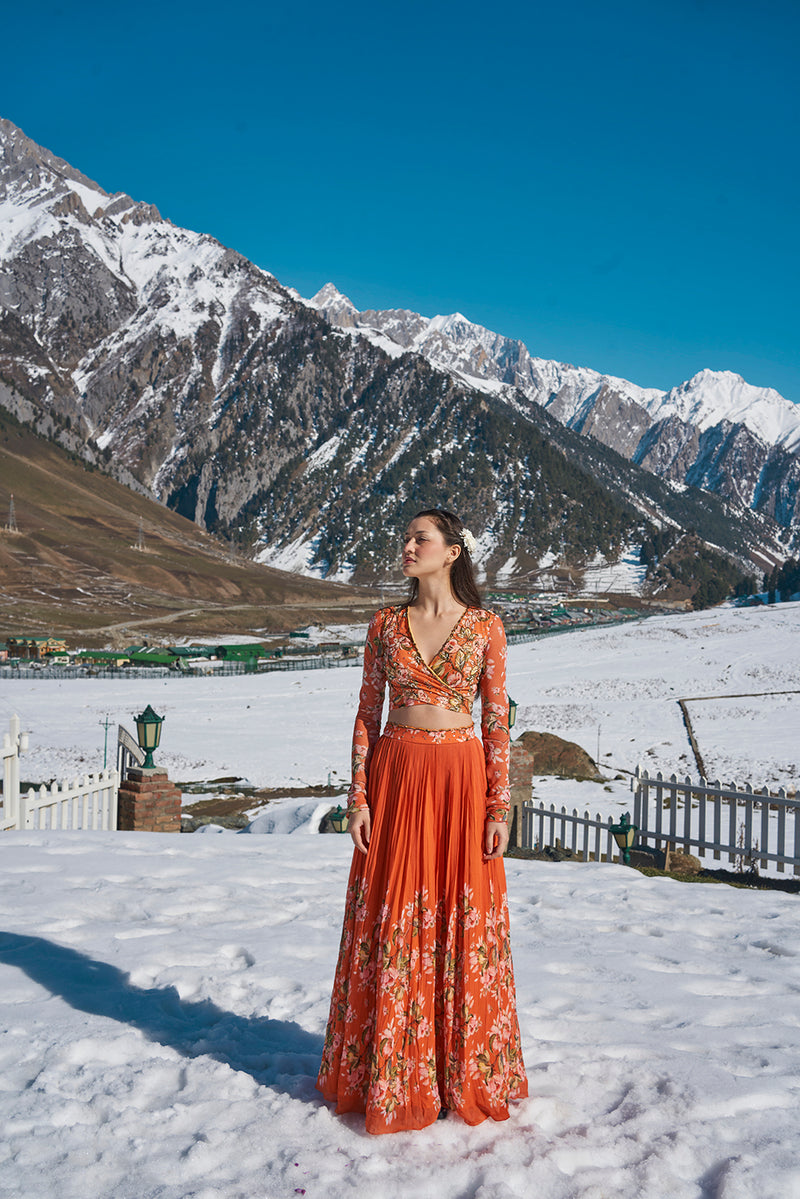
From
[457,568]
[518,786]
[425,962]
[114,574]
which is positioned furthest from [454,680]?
[114,574]

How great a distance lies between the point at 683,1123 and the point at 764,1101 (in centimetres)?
54

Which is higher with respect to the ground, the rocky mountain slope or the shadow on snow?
the rocky mountain slope

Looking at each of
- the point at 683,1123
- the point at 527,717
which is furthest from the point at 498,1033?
the point at 527,717

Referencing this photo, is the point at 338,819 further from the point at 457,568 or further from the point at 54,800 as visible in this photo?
the point at 457,568

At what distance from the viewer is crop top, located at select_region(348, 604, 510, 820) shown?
4.27 meters

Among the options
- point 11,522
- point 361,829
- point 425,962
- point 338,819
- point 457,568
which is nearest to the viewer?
point 425,962

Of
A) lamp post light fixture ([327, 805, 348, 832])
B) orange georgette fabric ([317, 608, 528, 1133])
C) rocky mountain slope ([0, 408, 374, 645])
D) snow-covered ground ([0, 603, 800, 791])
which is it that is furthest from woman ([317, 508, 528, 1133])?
rocky mountain slope ([0, 408, 374, 645])

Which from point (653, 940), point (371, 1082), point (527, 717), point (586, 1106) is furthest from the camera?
point (527, 717)

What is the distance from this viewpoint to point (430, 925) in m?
4.08

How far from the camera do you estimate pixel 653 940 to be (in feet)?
23.8

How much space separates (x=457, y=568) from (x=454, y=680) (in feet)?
2.06

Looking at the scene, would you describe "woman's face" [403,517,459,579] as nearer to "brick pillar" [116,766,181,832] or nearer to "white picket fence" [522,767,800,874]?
"white picket fence" [522,767,800,874]

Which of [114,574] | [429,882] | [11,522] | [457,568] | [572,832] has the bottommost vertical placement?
[572,832]

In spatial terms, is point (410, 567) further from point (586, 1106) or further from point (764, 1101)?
point (764, 1101)
